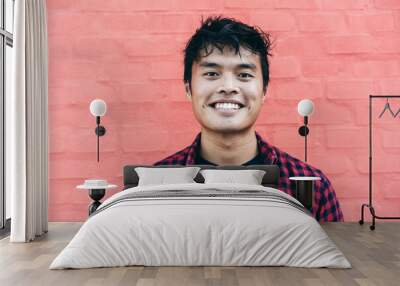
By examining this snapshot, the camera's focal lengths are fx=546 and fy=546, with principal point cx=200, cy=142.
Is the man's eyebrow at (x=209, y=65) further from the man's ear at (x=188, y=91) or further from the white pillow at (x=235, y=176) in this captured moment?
the white pillow at (x=235, y=176)

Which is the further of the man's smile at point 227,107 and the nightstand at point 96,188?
the man's smile at point 227,107

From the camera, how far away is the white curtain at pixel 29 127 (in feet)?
17.0

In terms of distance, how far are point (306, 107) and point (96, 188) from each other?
244cm

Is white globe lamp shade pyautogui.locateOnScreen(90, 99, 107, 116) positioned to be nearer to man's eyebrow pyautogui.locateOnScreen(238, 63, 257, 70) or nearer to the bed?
man's eyebrow pyautogui.locateOnScreen(238, 63, 257, 70)

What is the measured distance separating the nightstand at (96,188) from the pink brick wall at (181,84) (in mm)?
354

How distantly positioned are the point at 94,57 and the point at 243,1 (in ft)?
5.96

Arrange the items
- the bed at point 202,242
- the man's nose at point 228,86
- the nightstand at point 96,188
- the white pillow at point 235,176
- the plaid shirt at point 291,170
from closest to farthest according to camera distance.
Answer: the bed at point 202,242
the white pillow at point 235,176
the nightstand at point 96,188
the man's nose at point 228,86
the plaid shirt at point 291,170

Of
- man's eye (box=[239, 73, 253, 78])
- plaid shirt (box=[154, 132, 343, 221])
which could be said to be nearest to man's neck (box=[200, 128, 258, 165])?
plaid shirt (box=[154, 132, 343, 221])

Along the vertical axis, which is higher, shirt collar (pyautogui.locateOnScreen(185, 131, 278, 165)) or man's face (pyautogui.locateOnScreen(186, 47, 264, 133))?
man's face (pyautogui.locateOnScreen(186, 47, 264, 133))

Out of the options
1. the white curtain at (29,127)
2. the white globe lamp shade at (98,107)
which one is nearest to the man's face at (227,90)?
the white globe lamp shade at (98,107)

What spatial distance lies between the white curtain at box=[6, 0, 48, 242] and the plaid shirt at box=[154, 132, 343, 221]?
1338mm

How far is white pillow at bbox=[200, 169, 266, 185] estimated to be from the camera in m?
5.57

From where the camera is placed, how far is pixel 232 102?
239 inches

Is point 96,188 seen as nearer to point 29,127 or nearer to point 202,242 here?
point 29,127
